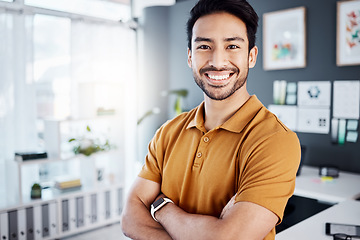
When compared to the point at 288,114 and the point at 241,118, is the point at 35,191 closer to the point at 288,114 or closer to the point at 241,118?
the point at 288,114

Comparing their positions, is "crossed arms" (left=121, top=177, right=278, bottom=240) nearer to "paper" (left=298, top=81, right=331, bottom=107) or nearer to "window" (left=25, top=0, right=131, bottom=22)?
"paper" (left=298, top=81, right=331, bottom=107)

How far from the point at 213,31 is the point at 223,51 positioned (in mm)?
86

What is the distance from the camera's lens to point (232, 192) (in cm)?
135

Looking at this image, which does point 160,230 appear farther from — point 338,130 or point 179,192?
point 338,130

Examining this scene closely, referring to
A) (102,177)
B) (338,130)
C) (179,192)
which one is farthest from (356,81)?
(102,177)

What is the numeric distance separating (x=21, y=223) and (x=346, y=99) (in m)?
3.09

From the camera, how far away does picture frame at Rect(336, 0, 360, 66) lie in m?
3.11

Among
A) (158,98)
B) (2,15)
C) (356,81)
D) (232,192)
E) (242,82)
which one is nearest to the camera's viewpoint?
(232,192)

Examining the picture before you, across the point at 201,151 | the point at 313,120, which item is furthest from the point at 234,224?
the point at 313,120

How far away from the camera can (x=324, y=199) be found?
2.48m

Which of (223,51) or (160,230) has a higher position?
(223,51)

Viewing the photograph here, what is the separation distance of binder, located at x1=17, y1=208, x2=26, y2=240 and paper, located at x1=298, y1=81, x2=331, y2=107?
275cm

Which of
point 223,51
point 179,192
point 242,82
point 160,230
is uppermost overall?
point 223,51

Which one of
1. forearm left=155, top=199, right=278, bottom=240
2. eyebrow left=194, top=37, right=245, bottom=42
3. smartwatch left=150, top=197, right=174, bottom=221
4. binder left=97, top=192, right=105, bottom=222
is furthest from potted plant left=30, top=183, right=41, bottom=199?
eyebrow left=194, top=37, right=245, bottom=42
